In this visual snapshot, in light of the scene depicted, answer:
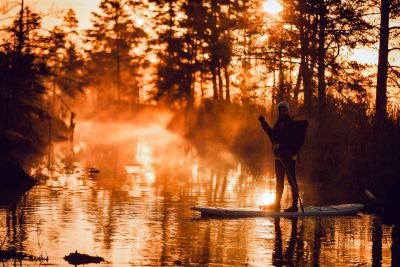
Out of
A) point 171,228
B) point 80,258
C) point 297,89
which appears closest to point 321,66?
point 297,89

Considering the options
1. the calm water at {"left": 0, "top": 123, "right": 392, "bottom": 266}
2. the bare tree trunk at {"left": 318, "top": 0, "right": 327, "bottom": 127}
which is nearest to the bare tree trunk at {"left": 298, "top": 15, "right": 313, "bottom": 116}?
the bare tree trunk at {"left": 318, "top": 0, "right": 327, "bottom": 127}

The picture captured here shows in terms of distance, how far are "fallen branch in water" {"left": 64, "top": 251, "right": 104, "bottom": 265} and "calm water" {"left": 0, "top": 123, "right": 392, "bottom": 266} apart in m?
0.18

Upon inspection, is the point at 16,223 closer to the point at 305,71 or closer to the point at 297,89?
the point at 297,89

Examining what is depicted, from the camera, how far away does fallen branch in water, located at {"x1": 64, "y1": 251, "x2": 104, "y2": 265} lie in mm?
12148

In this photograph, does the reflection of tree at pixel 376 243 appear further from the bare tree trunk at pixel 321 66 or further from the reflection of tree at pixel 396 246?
the bare tree trunk at pixel 321 66

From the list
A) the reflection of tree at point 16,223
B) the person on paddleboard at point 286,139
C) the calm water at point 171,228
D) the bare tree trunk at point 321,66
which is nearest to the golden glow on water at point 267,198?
the calm water at point 171,228

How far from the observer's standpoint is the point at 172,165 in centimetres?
3497

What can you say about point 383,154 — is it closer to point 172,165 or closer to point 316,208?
point 316,208

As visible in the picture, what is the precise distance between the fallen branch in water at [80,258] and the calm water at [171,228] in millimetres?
177

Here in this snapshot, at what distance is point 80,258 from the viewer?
12.2m

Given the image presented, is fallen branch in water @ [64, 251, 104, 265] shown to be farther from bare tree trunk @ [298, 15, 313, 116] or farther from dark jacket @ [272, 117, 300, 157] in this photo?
bare tree trunk @ [298, 15, 313, 116]

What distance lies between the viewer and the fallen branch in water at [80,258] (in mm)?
12148

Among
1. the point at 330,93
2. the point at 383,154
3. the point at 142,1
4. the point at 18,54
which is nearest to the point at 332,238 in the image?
the point at 383,154

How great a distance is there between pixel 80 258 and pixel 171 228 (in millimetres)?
3815
